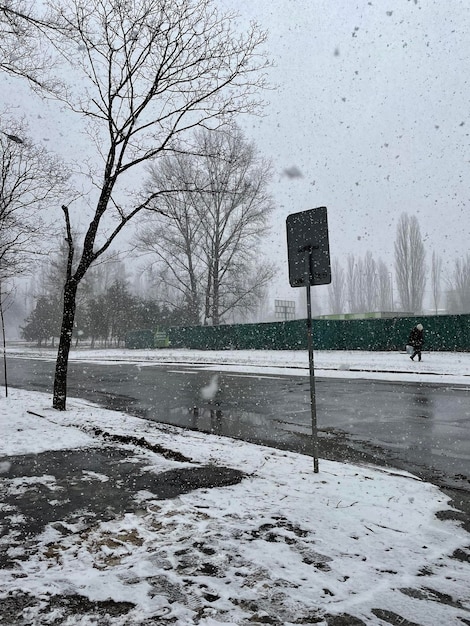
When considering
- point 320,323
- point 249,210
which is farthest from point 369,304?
point 320,323

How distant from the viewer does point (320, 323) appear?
28234 mm

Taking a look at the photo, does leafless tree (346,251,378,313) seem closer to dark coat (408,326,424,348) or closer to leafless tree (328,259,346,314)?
leafless tree (328,259,346,314)

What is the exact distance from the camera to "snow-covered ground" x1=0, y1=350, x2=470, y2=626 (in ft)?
8.11

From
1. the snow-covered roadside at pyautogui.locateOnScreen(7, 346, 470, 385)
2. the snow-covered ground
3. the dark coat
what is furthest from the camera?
the dark coat

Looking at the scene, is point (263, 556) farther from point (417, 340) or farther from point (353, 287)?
point (353, 287)

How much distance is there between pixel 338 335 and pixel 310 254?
75.6ft

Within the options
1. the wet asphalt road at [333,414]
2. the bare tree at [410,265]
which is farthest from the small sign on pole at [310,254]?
the bare tree at [410,265]

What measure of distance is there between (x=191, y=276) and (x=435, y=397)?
3176cm

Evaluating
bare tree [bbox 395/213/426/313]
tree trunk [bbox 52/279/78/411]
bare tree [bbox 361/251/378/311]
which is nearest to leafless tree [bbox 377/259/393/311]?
bare tree [bbox 361/251/378/311]

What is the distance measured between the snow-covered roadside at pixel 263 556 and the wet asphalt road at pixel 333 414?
1345 mm

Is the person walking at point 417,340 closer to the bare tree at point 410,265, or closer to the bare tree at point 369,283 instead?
the bare tree at point 410,265

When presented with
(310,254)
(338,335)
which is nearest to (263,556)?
(310,254)

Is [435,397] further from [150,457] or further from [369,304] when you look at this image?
[369,304]

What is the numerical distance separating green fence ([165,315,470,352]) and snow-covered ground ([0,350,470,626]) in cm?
2009
